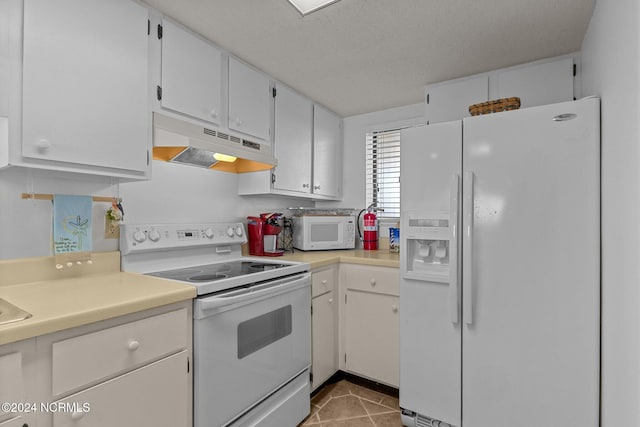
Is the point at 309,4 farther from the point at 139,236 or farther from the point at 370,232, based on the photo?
the point at 370,232

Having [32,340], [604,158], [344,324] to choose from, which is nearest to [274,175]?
[344,324]

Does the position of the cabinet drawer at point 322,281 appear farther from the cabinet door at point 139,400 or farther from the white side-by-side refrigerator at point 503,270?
the cabinet door at point 139,400

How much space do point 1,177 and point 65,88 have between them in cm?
48

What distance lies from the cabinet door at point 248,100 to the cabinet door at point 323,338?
1.18m

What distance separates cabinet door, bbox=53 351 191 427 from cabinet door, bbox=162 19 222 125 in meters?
1.20

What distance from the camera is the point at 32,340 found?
0.88 m

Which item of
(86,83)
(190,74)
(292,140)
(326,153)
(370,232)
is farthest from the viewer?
(326,153)

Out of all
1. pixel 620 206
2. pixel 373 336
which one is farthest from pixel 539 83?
pixel 373 336

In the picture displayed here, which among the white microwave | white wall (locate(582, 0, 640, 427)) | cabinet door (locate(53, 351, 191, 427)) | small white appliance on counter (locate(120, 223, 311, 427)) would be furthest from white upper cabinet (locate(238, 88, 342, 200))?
white wall (locate(582, 0, 640, 427))

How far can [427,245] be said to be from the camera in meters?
1.79

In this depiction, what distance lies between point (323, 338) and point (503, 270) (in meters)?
1.19

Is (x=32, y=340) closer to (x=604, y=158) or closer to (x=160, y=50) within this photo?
(x=160, y=50)

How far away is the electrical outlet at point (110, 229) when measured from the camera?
1644mm

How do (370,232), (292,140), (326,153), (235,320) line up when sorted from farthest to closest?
(326,153) → (370,232) → (292,140) → (235,320)
